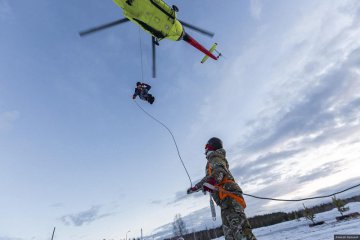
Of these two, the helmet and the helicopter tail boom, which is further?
the helicopter tail boom

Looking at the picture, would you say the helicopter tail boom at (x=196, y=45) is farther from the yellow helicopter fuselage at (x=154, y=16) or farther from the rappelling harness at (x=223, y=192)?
the rappelling harness at (x=223, y=192)

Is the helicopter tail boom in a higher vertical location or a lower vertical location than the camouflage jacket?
higher

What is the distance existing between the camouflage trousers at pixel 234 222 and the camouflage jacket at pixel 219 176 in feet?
0.22

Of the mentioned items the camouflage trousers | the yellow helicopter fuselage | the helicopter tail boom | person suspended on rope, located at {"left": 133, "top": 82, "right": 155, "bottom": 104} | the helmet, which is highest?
the helicopter tail boom

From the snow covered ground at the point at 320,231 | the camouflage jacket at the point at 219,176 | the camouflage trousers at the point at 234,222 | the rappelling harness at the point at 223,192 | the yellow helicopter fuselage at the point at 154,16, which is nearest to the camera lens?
the camouflage trousers at the point at 234,222

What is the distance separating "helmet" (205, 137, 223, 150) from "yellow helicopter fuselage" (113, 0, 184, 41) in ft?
30.7

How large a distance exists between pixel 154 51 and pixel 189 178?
392 inches

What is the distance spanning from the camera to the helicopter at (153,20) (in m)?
13.1

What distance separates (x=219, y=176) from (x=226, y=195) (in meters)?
0.40

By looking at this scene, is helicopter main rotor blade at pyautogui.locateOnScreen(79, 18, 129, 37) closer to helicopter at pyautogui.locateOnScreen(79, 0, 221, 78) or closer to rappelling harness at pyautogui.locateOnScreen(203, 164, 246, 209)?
helicopter at pyautogui.locateOnScreen(79, 0, 221, 78)

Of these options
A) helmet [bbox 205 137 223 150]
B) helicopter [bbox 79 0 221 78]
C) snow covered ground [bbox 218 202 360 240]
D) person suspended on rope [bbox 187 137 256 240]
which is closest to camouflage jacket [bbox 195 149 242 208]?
person suspended on rope [bbox 187 137 256 240]

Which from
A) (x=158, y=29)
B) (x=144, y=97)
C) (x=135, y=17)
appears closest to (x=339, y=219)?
(x=144, y=97)

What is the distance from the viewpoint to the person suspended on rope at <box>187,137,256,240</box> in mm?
5044

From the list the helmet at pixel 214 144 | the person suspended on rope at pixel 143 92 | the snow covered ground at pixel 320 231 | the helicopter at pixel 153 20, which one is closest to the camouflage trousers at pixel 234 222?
the helmet at pixel 214 144
